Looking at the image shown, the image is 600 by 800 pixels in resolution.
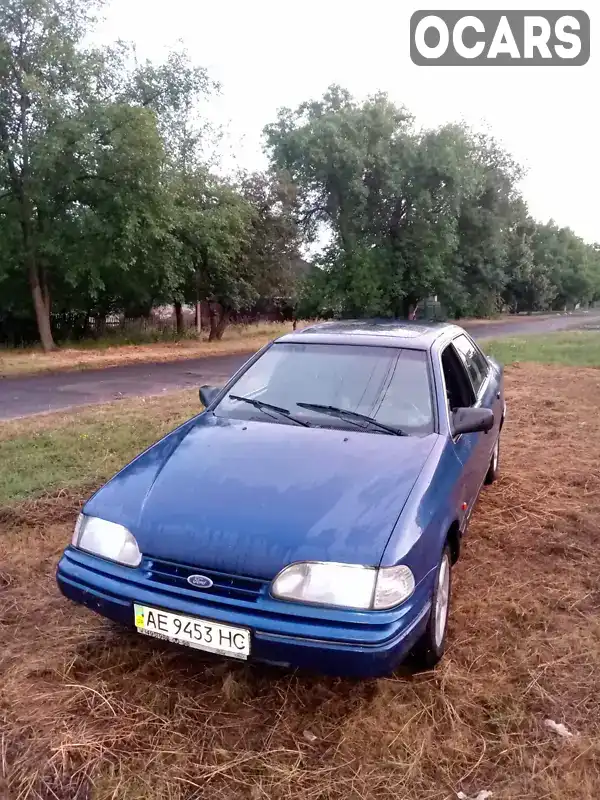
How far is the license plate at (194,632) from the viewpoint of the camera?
234 centimetres

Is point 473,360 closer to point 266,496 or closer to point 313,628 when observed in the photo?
point 266,496

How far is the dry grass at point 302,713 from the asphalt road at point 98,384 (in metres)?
6.26

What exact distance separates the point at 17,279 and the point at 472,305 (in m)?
→ 25.2

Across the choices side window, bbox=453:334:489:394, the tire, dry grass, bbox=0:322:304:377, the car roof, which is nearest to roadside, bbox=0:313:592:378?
→ dry grass, bbox=0:322:304:377

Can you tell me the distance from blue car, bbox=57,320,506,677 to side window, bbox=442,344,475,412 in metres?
0.16

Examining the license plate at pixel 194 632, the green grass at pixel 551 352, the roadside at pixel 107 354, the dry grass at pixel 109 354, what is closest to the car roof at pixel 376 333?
the license plate at pixel 194 632

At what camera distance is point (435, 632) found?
276 cm

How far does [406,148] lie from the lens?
89.8 ft

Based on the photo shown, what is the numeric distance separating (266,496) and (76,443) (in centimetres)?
442

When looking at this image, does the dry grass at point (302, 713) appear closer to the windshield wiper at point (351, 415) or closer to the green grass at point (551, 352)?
the windshield wiper at point (351, 415)

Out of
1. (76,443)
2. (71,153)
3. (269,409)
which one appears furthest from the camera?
(71,153)

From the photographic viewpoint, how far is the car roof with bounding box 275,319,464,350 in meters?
3.95

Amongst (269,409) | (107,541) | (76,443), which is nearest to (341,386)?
(269,409)

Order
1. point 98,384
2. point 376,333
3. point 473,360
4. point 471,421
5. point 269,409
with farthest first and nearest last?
point 98,384, point 473,360, point 376,333, point 269,409, point 471,421
